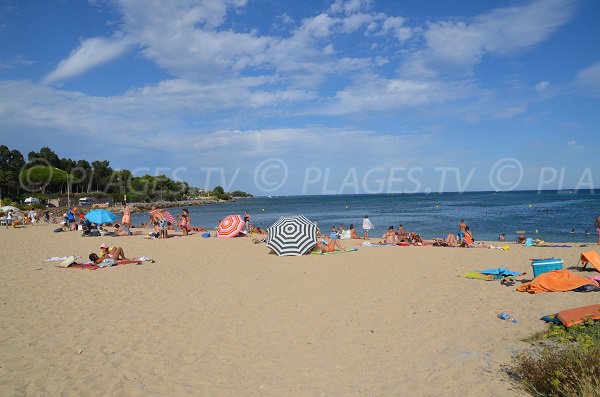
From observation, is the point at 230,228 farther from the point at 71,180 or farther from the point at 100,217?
the point at 71,180

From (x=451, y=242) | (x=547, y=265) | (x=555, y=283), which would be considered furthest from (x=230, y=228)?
(x=555, y=283)

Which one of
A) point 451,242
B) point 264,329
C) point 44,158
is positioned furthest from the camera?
point 44,158

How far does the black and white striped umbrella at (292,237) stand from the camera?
46.4ft

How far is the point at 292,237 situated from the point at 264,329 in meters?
7.75

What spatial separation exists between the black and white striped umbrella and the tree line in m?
64.3

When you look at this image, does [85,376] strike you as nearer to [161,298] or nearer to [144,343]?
[144,343]

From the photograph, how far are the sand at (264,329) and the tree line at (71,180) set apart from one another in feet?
220

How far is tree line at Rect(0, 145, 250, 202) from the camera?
71.9 metres

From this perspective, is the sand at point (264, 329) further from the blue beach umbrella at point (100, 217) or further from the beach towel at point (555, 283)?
the blue beach umbrella at point (100, 217)

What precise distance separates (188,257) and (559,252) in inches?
503

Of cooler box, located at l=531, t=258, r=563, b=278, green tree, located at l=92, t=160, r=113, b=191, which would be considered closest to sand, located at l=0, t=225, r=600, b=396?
cooler box, located at l=531, t=258, r=563, b=278

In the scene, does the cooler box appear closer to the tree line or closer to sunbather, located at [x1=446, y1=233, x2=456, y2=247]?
sunbather, located at [x1=446, y1=233, x2=456, y2=247]

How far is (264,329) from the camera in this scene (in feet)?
21.7

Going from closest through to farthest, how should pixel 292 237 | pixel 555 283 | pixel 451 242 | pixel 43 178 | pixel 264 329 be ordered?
pixel 264 329
pixel 555 283
pixel 292 237
pixel 451 242
pixel 43 178
